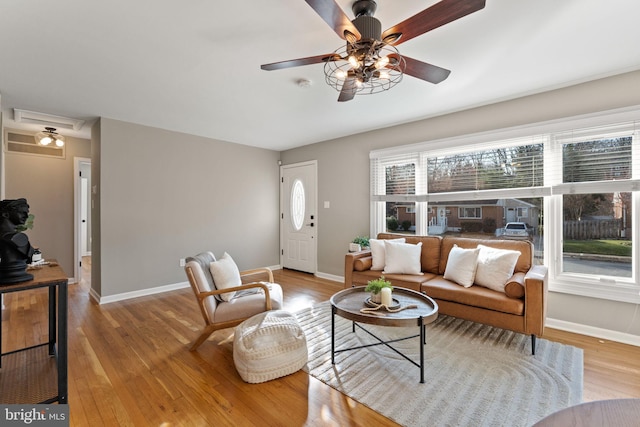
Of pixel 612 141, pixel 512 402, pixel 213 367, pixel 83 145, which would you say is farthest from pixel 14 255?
pixel 612 141

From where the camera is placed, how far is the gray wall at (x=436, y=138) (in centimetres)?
278

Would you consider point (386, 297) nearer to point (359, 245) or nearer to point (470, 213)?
point (359, 245)

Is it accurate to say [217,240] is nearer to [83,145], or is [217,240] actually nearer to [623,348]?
[83,145]

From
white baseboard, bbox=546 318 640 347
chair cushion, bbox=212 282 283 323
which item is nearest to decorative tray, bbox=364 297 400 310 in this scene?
chair cushion, bbox=212 282 283 323

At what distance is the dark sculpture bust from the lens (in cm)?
167

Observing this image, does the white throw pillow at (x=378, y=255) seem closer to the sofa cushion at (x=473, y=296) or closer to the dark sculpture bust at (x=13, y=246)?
the sofa cushion at (x=473, y=296)

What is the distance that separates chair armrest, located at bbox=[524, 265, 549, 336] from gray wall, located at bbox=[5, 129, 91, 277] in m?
6.40

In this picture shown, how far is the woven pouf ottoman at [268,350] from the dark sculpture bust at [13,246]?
4.53 feet

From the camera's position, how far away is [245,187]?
5.49 metres

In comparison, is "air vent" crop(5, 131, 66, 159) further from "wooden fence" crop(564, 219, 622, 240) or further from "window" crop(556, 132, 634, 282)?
"wooden fence" crop(564, 219, 622, 240)

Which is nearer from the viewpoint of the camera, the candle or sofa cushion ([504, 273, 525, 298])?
the candle

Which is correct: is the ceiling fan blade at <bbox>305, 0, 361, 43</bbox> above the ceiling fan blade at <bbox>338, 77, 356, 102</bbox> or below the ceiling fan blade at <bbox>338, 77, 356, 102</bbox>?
above

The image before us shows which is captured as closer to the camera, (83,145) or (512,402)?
(512,402)

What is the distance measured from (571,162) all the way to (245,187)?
4.73 m
